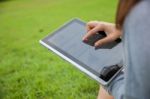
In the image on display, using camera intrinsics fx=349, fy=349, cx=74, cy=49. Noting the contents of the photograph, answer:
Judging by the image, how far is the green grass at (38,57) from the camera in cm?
221

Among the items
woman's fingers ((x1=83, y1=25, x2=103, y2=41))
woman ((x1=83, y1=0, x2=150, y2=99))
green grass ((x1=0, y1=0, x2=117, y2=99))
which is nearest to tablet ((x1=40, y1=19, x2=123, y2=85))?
woman's fingers ((x1=83, y1=25, x2=103, y2=41))

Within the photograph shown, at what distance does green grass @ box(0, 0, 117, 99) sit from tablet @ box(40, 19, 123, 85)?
2.16ft

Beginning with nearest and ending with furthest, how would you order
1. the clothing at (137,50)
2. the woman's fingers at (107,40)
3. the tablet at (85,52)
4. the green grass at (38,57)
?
the clothing at (137,50) → the woman's fingers at (107,40) → the tablet at (85,52) → the green grass at (38,57)

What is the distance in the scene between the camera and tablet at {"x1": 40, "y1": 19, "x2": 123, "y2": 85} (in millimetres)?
1189

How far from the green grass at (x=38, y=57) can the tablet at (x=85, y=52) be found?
0.66 m

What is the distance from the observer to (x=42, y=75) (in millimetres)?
2475

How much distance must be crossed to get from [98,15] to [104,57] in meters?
3.17

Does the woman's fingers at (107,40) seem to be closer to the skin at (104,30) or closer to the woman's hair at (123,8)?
the skin at (104,30)

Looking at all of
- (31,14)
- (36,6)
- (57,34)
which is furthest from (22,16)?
(57,34)

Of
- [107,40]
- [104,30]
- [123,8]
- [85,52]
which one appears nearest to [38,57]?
[85,52]

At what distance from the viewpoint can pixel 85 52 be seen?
1462 millimetres

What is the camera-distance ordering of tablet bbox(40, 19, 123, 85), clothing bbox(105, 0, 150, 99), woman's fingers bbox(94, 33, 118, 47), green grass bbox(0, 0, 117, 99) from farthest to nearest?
green grass bbox(0, 0, 117, 99), tablet bbox(40, 19, 123, 85), woman's fingers bbox(94, 33, 118, 47), clothing bbox(105, 0, 150, 99)

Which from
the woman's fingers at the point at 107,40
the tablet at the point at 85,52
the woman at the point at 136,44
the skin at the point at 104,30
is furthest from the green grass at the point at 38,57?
the woman at the point at 136,44

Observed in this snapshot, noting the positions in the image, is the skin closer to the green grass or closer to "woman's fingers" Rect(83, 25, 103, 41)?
"woman's fingers" Rect(83, 25, 103, 41)
